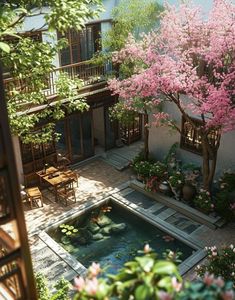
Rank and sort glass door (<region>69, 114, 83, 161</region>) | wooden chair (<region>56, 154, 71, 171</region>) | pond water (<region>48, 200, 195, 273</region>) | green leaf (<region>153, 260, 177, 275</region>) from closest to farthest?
green leaf (<region>153, 260, 177, 275</region>)
pond water (<region>48, 200, 195, 273</region>)
wooden chair (<region>56, 154, 71, 171</region>)
glass door (<region>69, 114, 83, 161</region>)

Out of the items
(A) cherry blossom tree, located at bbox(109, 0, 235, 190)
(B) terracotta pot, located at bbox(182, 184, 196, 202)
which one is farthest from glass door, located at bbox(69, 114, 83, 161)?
(B) terracotta pot, located at bbox(182, 184, 196, 202)

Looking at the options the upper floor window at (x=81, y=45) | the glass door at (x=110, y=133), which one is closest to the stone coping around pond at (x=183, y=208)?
the glass door at (x=110, y=133)

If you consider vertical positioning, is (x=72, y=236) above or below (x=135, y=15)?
below

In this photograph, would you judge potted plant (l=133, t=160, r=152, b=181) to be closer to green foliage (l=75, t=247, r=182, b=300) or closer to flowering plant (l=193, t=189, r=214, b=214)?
flowering plant (l=193, t=189, r=214, b=214)

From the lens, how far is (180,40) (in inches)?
506

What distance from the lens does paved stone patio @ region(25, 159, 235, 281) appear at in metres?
11.8

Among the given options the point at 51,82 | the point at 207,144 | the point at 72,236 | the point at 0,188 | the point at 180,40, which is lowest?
the point at 72,236

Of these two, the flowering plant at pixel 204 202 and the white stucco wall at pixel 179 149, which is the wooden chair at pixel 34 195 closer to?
the white stucco wall at pixel 179 149

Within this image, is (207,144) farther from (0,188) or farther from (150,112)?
(0,188)

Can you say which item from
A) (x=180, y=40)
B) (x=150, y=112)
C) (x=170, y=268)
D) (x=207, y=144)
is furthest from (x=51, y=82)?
(x=170, y=268)

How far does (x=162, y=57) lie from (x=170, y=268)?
10.3 m

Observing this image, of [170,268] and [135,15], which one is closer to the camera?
[170,268]

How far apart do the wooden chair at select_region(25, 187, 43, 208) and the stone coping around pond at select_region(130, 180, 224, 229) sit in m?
4.07

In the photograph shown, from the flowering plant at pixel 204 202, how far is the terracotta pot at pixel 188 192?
361 mm
